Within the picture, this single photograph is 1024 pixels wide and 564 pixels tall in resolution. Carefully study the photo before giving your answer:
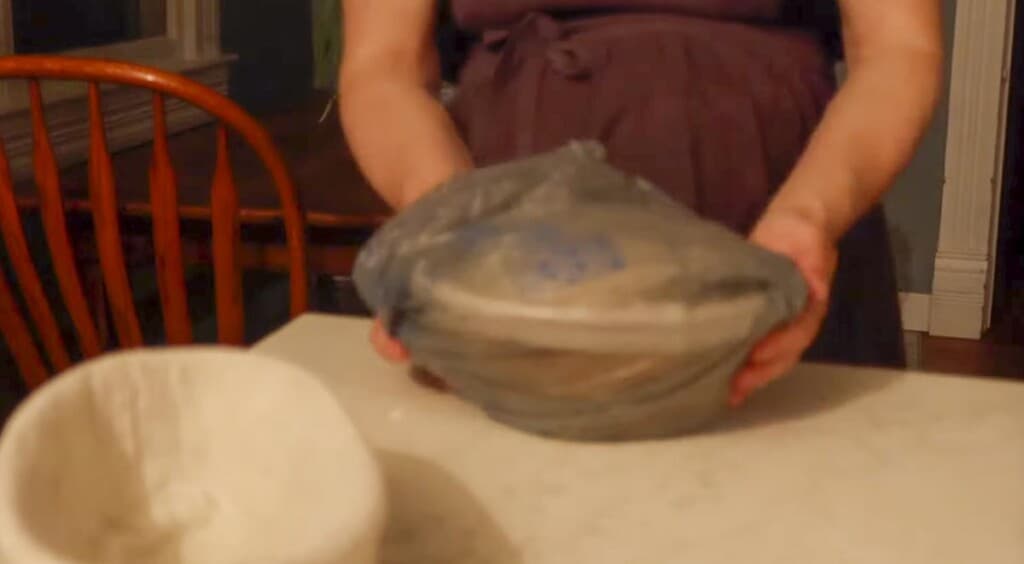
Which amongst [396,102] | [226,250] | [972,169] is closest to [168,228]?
[226,250]

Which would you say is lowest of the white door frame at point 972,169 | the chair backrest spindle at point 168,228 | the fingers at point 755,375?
the white door frame at point 972,169

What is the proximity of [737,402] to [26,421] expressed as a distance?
269 millimetres

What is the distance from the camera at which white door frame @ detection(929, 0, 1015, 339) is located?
2279mm

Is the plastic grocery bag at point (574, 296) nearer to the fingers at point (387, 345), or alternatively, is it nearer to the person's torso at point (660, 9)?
the fingers at point (387, 345)

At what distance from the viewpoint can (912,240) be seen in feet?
7.87

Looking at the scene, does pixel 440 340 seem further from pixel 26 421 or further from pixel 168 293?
pixel 168 293

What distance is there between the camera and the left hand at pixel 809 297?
1.60ft

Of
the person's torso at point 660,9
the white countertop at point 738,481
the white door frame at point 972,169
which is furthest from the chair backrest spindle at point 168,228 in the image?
the white door frame at point 972,169

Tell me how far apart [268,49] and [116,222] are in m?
1.16

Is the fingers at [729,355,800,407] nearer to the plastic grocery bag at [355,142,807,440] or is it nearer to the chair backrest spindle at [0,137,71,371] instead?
the plastic grocery bag at [355,142,807,440]

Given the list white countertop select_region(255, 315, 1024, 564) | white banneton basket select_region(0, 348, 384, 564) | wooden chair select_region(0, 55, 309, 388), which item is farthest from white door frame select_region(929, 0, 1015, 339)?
white banneton basket select_region(0, 348, 384, 564)

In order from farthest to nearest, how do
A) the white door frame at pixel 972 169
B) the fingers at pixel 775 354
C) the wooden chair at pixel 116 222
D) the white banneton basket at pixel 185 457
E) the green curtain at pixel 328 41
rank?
the white door frame at pixel 972 169, the green curtain at pixel 328 41, the wooden chair at pixel 116 222, the fingers at pixel 775 354, the white banneton basket at pixel 185 457

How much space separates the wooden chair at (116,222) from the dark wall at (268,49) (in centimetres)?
97

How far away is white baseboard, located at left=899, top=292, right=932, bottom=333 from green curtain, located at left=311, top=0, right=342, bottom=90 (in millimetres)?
1131
